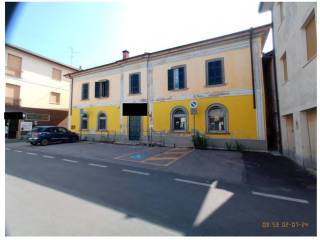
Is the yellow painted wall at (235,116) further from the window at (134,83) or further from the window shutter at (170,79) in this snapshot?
the window at (134,83)

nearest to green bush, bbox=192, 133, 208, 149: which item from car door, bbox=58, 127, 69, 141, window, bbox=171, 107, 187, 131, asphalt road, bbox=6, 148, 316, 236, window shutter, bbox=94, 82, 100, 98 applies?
window, bbox=171, 107, 187, 131

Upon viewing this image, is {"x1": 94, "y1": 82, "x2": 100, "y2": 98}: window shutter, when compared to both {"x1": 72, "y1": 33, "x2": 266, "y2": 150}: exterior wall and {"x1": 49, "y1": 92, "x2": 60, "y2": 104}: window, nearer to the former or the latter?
{"x1": 72, "y1": 33, "x2": 266, "y2": 150}: exterior wall

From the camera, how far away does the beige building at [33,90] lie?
1748 cm

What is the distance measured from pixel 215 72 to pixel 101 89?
1001 centimetres

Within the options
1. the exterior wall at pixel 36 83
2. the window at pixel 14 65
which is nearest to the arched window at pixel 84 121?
the exterior wall at pixel 36 83

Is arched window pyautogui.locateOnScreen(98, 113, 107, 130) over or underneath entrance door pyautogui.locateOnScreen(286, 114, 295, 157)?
over

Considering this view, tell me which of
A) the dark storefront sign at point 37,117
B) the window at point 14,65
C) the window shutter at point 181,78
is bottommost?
the dark storefront sign at point 37,117

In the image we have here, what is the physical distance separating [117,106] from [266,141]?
11.0 m

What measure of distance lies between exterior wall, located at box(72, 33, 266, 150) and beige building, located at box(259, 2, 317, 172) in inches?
69.0

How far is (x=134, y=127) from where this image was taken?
13.9 m

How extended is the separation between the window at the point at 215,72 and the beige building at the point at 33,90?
58.7ft

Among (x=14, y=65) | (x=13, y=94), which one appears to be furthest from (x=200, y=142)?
(x=14, y=65)

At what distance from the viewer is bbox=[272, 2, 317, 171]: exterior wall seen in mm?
5195
